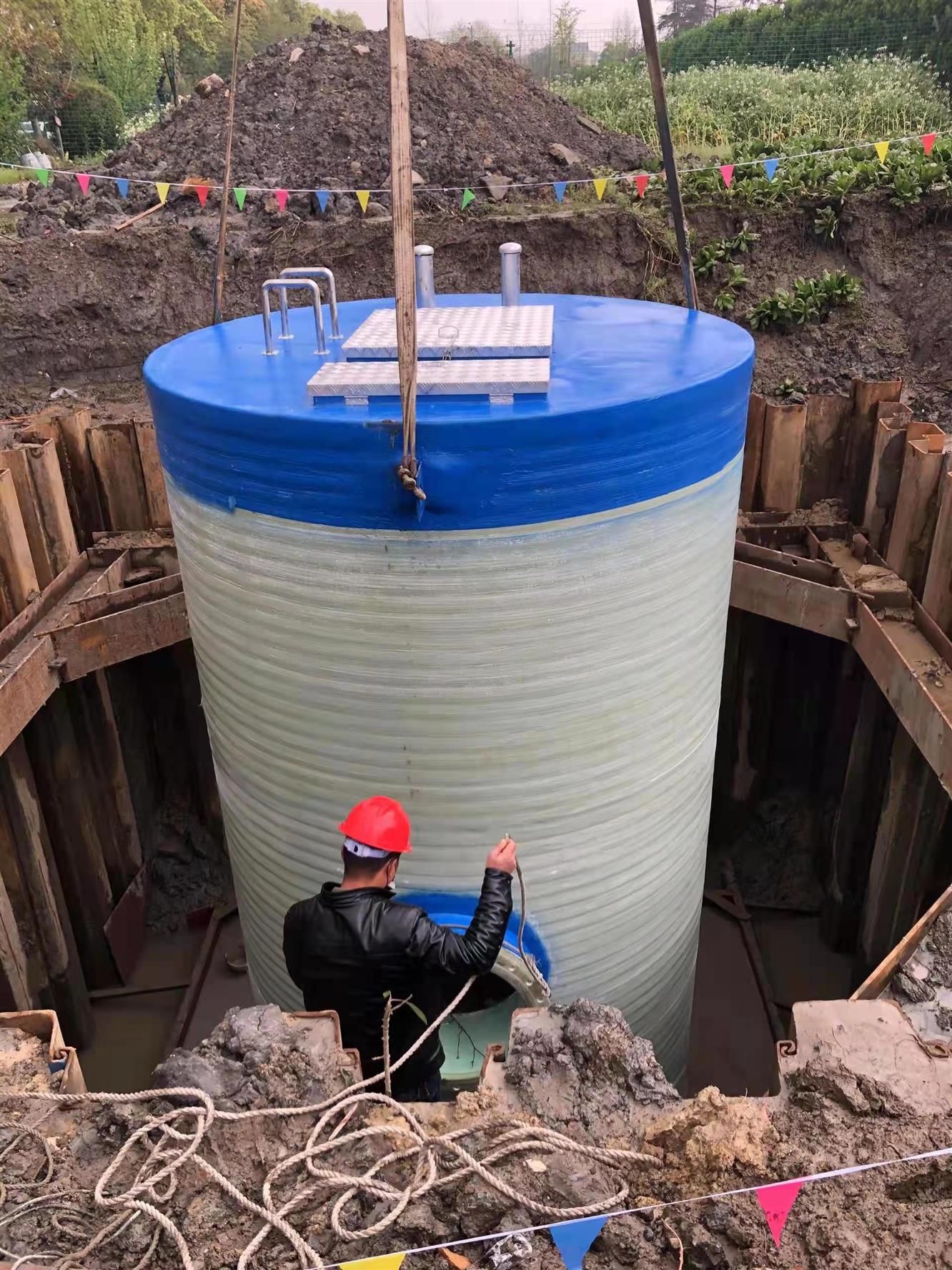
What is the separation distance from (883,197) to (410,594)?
14.4 metres

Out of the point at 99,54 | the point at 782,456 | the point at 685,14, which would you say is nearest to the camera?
the point at 782,456

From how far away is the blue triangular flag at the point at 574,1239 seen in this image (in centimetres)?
244

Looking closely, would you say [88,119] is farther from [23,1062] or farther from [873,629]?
[23,1062]

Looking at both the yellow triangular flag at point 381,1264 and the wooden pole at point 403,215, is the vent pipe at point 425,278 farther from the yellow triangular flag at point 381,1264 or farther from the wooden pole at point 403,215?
the yellow triangular flag at point 381,1264

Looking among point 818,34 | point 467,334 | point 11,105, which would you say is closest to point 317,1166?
point 467,334

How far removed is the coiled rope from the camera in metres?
2.50

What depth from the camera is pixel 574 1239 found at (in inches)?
96.3

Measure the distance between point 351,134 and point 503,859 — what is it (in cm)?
1859

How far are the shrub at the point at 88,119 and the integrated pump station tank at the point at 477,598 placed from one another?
4124cm

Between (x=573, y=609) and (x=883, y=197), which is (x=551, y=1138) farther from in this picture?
(x=883, y=197)

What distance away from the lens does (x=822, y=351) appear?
13961 mm

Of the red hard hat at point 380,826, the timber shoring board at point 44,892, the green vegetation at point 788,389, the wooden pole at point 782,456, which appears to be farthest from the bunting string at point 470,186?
the red hard hat at point 380,826

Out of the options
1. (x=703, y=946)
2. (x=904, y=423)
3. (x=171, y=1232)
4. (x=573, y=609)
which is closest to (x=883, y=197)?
(x=904, y=423)

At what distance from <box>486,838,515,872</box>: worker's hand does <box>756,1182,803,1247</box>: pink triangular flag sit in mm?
1262
